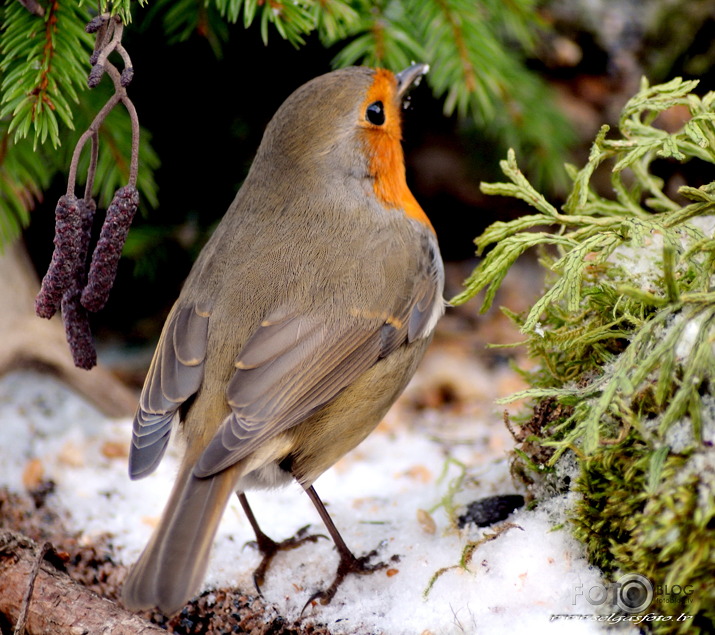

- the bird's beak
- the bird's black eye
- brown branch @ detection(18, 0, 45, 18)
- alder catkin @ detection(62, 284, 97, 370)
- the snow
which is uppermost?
brown branch @ detection(18, 0, 45, 18)

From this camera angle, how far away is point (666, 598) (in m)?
1.62

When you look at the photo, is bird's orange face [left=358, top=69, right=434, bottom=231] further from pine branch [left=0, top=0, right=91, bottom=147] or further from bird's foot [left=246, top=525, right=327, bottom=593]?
bird's foot [left=246, top=525, right=327, bottom=593]

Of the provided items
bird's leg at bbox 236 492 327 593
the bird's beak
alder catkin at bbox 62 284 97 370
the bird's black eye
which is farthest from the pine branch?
bird's leg at bbox 236 492 327 593

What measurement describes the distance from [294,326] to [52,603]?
95 centimetres

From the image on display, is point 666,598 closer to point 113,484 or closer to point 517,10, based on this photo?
point 113,484

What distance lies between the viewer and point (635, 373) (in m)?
1.76

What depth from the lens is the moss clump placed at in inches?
63.0

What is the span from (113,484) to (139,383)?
1022mm

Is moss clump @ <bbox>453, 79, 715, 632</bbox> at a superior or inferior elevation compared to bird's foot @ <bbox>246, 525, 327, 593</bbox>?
superior

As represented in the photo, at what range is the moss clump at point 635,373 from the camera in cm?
160

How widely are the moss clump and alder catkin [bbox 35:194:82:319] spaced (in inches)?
41.5

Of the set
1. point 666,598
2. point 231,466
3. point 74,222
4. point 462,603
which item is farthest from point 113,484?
point 666,598

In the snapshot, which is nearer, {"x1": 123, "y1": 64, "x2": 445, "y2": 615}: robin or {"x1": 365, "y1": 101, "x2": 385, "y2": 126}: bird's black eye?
{"x1": 123, "y1": 64, "x2": 445, "y2": 615}: robin

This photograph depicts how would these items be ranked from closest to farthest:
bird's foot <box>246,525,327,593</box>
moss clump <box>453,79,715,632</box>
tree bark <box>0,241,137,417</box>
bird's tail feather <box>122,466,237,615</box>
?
moss clump <box>453,79,715,632</box> < bird's tail feather <box>122,466,237,615</box> < bird's foot <box>246,525,327,593</box> < tree bark <box>0,241,137,417</box>
